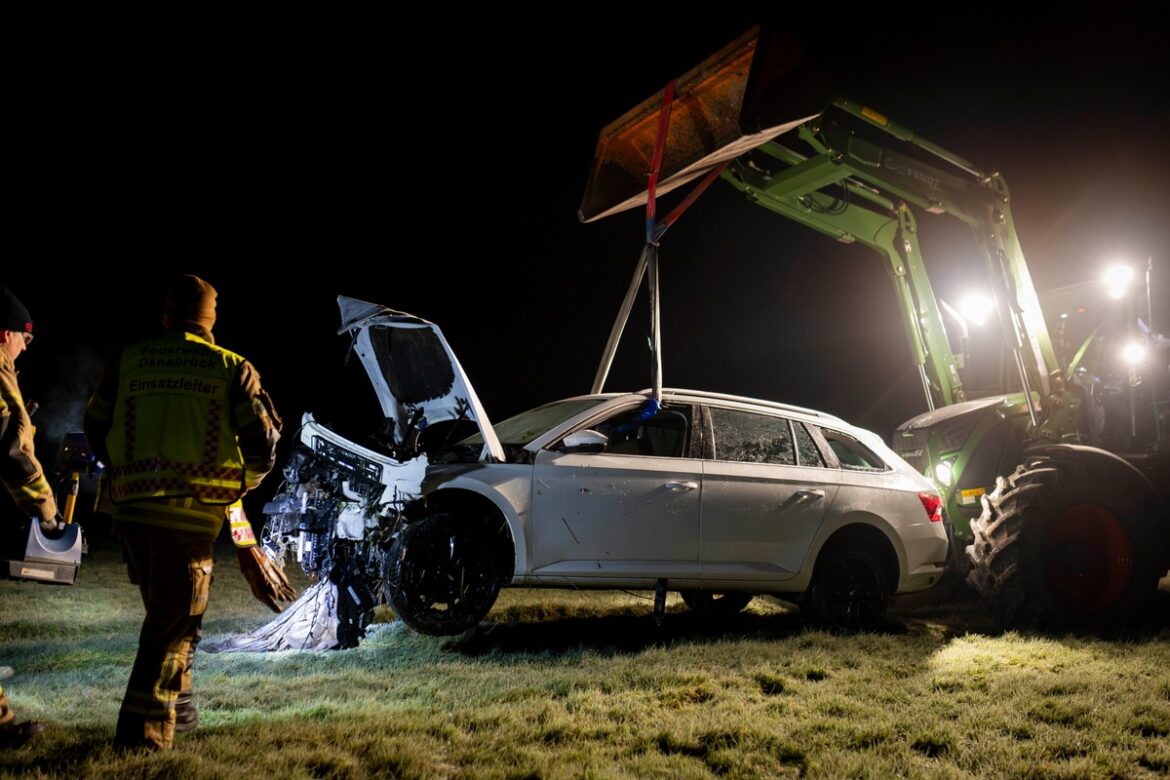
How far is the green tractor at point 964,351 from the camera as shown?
6.12 m

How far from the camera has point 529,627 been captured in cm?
630

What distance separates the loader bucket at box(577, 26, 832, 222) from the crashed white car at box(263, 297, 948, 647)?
1851 mm

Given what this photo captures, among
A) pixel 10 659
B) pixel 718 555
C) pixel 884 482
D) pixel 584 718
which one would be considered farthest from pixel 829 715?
pixel 10 659

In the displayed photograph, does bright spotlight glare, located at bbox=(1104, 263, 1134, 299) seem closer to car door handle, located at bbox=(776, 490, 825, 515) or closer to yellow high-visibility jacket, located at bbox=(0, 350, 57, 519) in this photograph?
car door handle, located at bbox=(776, 490, 825, 515)

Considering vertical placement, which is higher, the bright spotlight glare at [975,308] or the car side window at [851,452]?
the bright spotlight glare at [975,308]

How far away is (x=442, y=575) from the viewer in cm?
501

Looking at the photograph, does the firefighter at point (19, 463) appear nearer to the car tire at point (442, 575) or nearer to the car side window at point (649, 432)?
the car tire at point (442, 575)

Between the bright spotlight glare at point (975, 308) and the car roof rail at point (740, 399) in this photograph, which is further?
the bright spotlight glare at point (975, 308)

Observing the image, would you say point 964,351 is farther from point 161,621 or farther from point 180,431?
point 161,621

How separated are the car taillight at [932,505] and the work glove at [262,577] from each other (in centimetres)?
475

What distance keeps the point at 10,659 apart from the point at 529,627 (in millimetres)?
3216

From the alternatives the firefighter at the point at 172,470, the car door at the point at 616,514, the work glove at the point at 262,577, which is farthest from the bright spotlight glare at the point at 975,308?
the firefighter at the point at 172,470

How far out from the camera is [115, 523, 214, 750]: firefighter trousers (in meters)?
3.04

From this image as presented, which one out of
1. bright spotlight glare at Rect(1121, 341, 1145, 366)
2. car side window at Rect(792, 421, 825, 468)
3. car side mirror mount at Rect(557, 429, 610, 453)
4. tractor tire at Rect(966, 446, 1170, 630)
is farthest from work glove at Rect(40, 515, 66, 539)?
bright spotlight glare at Rect(1121, 341, 1145, 366)
